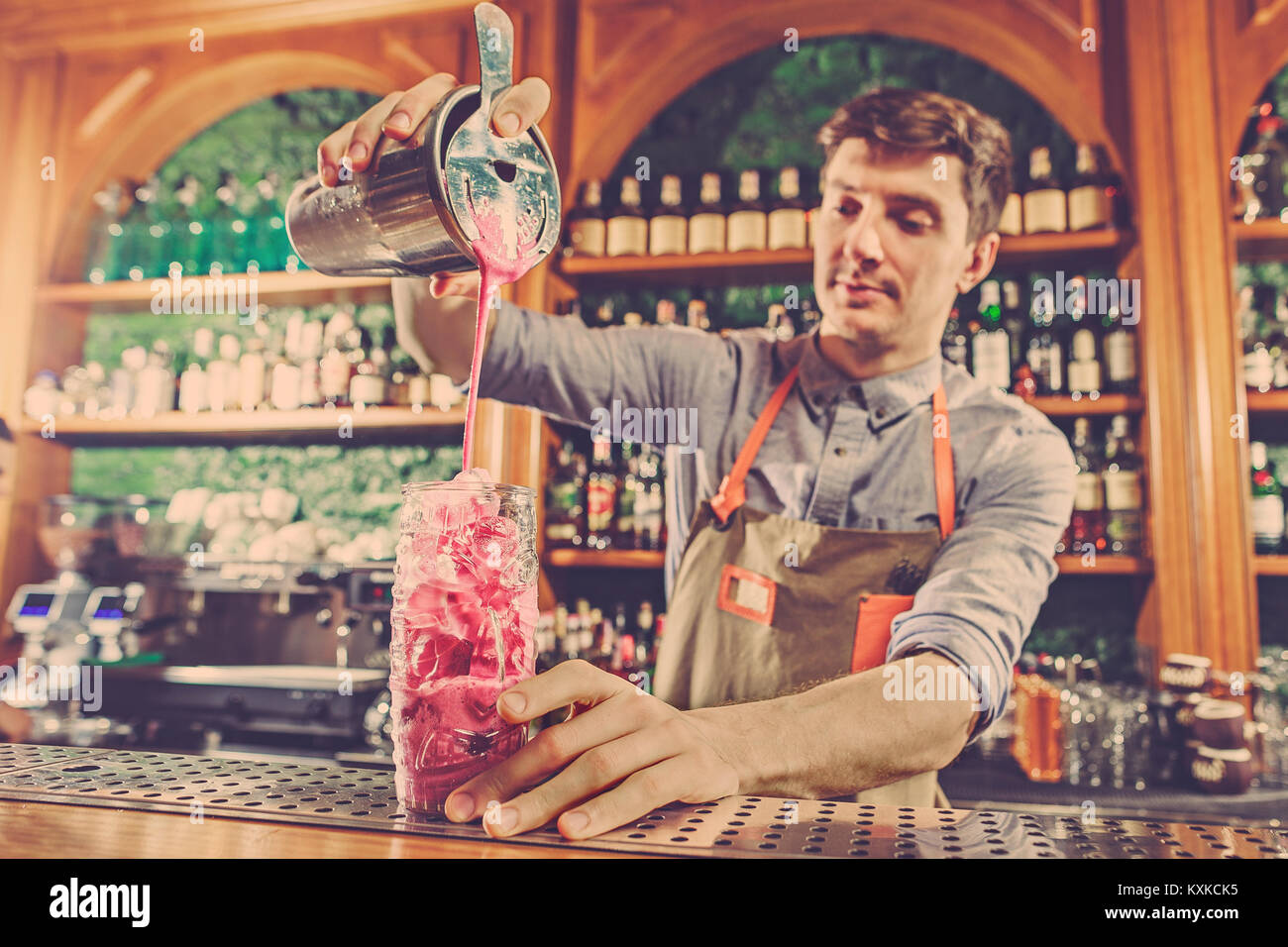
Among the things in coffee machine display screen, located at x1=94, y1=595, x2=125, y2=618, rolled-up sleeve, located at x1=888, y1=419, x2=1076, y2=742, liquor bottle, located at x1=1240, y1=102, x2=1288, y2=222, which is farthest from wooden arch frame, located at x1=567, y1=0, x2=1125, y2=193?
coffee machine display screen, located at x1=94, y1=595, x2=125, y2=618

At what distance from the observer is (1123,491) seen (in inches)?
90.0

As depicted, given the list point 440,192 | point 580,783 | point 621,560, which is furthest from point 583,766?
point 621,560

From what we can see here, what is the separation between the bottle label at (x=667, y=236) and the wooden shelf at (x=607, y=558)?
0.85m

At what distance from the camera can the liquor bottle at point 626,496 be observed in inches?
98.0

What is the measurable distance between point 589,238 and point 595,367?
3.84ft

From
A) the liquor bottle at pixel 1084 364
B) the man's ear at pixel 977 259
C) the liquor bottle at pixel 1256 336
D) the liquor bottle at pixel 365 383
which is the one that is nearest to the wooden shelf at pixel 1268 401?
the liquor bottle at pixel 1256 336

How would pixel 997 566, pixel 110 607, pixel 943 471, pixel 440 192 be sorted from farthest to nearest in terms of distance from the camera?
pixel 110 607, pixel 943 471, pixel 997 566, pixel 440 192

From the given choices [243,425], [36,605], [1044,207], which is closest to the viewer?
[1044,207]

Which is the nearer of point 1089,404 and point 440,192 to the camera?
point 440,192

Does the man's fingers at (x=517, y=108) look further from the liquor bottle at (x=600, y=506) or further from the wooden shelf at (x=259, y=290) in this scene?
the wooden shelf at (x=259, y=290)

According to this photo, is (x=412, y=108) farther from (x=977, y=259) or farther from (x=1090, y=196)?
(x=1090, y=196)

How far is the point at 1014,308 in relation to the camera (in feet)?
8.13
